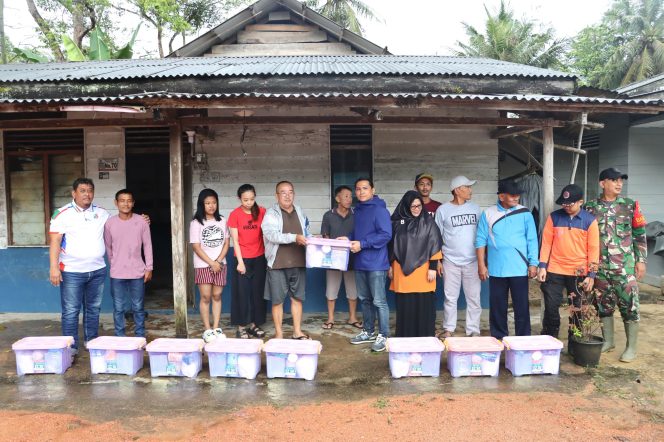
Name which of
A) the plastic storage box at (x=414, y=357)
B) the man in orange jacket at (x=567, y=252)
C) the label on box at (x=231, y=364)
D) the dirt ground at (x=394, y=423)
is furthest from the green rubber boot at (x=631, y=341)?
the label on box at (x=231, y=364)

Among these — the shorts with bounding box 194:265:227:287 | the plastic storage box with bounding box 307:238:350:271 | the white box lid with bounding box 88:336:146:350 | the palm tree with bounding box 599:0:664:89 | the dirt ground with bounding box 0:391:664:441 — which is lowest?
the dirt ground with bounding box 0:391:664:441

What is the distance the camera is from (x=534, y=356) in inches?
162

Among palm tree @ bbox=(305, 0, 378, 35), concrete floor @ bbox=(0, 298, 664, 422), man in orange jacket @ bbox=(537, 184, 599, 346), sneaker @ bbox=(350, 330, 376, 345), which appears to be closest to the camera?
concrete floor @ bbox=(0, 298, 664, 422)

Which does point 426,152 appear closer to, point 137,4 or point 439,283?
point 439,283

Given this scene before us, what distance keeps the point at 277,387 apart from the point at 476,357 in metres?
1.72

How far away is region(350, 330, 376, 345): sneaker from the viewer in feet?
16.7

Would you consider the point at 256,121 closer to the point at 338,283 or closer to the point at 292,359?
the point at 338,283

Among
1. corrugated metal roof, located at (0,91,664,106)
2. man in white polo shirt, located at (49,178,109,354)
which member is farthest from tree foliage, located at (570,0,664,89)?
man in white polo shirt, located at (49,178,109,354)

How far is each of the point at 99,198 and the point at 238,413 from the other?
4.18m

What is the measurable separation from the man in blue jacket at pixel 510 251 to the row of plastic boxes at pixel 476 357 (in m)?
0.58

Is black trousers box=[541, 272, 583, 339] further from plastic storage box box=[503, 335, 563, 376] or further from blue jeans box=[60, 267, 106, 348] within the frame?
blue jeans box=[60, 267, 106, 348]

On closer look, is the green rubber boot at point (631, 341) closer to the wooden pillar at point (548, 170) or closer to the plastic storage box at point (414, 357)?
the wooden pillar at point (548, 170)

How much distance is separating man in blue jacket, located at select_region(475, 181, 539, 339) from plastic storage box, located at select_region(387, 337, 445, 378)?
1.01m

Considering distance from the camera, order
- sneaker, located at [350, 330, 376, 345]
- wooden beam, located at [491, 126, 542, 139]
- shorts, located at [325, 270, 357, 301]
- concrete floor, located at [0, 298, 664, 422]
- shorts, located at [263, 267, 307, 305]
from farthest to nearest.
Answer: shorts, located at [325, 270, 357, 301]
wooden beam, located at [491, 126, 542, 139]
sneaker, located at [350, 330, 376, 345]
shorts, located at [263, 267, 307, 305]
concrete floor, located at [0, 298, 664, 422]
